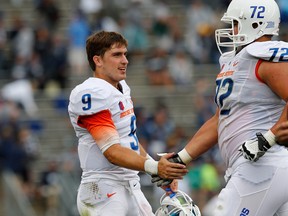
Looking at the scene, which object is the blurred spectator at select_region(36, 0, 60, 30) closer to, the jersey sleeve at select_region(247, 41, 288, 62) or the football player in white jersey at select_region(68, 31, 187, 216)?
the football player in white jersey at select_region(68, 31, 187, 216)

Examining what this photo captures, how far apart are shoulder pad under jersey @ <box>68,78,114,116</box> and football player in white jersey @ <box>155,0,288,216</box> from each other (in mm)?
762

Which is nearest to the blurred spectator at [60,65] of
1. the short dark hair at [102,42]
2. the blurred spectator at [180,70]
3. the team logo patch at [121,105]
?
the blurred spectator at [180,70]

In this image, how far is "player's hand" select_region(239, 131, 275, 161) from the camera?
7.65m

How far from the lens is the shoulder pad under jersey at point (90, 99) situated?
8.25 metres

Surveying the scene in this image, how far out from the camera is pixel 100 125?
824 cm

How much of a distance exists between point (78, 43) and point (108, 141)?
11343 mm

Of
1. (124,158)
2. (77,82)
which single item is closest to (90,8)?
(77,82)

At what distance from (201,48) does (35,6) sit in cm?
335

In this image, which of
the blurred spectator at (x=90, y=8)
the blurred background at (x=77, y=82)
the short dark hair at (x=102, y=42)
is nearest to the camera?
the short dark hair at (x=102, y=42)

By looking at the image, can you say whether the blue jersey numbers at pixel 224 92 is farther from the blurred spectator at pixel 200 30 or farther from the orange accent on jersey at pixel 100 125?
the blurred spectator at pixel 200 30

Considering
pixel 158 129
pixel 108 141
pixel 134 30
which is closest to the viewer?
pixel 108 141

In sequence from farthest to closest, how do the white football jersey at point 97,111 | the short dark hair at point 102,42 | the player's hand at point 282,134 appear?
the short dark hair at point 102,42
the white football jersey at point 97,111
the player's hand at point 282,134

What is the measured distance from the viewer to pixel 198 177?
15.9 metres

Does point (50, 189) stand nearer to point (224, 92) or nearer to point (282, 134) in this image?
point (224, 92)
